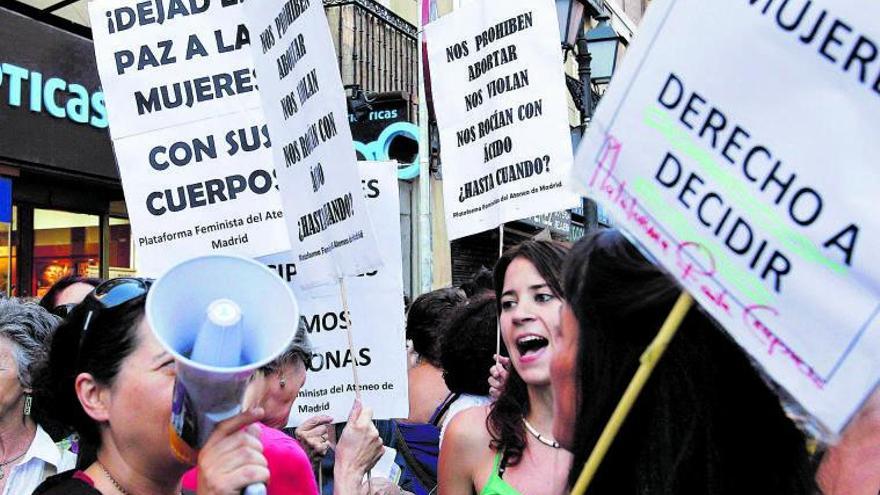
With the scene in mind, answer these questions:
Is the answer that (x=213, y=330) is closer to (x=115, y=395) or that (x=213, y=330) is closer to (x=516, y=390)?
(x=115, y=395)

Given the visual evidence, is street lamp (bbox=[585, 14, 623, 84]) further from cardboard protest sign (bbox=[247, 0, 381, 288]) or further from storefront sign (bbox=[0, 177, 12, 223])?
cardboard protest sign (bbox=[247, 0, 381, 288])

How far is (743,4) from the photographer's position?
127 cm

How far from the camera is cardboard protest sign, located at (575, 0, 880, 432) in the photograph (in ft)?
3.88

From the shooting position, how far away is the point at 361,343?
13.1 ft

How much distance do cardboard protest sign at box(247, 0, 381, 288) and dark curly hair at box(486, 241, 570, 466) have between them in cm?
70

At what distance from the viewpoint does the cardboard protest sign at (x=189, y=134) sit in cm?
361

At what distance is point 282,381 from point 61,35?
646 cm

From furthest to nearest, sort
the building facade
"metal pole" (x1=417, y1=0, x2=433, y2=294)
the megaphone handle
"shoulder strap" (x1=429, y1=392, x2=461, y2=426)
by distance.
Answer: "metal pole" (x1=417, y1=0, x2=433, y2=294)
the building facade
"shoulder strap" (x1=429, y1=392, x2=461, y2=426)
the megaphone handle

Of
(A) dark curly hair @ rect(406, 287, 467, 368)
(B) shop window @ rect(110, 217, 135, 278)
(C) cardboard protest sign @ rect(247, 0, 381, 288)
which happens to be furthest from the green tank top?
(B) shop window @ rect(110, 217, 135, 278)

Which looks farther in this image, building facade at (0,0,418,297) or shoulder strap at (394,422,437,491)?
building facade at (0,0,418,297)

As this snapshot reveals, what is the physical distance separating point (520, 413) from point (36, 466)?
173 centimetres

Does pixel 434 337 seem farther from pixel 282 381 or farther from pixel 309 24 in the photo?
pixel 309 24

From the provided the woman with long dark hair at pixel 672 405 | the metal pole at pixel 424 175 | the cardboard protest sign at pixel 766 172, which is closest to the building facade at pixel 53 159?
the metal pole at pixel 424 175

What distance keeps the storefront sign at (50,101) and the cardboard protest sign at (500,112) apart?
4.57 metres
